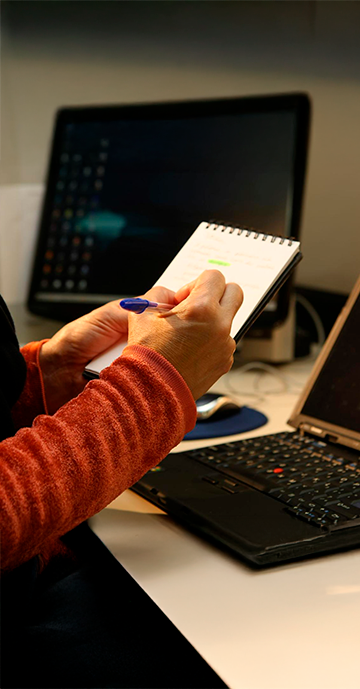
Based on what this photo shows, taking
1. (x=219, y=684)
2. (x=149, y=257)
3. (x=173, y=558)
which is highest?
(x=149, y=257)

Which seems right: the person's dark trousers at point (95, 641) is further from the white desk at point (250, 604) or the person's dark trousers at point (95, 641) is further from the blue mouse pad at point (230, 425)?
the blue mouse pad at point (230, 425)

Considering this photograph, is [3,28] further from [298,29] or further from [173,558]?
[173,558]

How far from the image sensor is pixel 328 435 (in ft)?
2.47

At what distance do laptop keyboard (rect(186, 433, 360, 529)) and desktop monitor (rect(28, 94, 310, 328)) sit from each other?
1.17ft

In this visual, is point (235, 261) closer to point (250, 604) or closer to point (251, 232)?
point (251, 232)

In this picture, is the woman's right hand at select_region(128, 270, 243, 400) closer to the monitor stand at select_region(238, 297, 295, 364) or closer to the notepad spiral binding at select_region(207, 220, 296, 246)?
the notepad spiral binding at select_region(207, 220, 296, 246)

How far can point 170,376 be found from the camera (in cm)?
53

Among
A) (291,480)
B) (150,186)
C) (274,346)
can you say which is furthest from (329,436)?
(150,186)

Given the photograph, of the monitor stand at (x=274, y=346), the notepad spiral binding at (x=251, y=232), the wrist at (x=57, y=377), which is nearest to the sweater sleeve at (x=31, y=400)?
the wrist at (x=57, y=377)

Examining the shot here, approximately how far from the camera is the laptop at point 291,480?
0.54 metres

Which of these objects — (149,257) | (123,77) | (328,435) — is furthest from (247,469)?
(123,77)

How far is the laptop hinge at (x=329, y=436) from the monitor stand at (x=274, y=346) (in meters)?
0.42

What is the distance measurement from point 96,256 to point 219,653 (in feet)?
2.83

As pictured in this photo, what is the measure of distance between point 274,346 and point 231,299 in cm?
63
